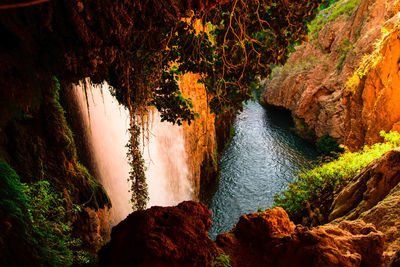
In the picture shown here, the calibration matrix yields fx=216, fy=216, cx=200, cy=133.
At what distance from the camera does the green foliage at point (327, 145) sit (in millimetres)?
15305

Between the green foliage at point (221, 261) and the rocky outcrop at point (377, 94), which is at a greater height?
the rocky outcrop at point (377, 94)

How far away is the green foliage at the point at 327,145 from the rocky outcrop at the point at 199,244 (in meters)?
12.6

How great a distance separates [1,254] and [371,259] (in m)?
5.13

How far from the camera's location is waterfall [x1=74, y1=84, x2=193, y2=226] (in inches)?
264

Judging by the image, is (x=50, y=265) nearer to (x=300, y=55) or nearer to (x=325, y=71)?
(x=325, y=71)

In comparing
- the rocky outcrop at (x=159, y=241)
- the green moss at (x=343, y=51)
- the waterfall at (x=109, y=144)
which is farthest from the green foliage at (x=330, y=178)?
the green moss at (x=343, y=51)

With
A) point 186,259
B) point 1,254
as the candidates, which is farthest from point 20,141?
point 186,259

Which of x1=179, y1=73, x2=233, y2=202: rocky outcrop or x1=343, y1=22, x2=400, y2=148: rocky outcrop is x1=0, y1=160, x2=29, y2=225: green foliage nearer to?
x1=179, y1=73, x2=233, y2=202: rocky outcrop

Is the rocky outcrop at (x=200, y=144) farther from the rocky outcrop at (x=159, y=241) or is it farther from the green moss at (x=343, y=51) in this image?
the green moss at (x=343, y=51)

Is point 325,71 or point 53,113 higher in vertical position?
point 325,71

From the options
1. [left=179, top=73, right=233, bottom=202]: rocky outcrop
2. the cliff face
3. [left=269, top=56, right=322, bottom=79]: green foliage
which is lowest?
[left=179, top=73, right=233, bottom=202]: rocky outcrop

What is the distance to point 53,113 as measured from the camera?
441cm

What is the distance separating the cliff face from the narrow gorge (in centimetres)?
20

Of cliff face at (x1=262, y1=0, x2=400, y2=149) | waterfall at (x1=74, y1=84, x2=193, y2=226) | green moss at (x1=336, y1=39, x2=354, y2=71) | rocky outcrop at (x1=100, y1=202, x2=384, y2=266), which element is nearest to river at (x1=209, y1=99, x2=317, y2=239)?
waterfall at (x1=74, y1=84, x2=193, y2=226)
